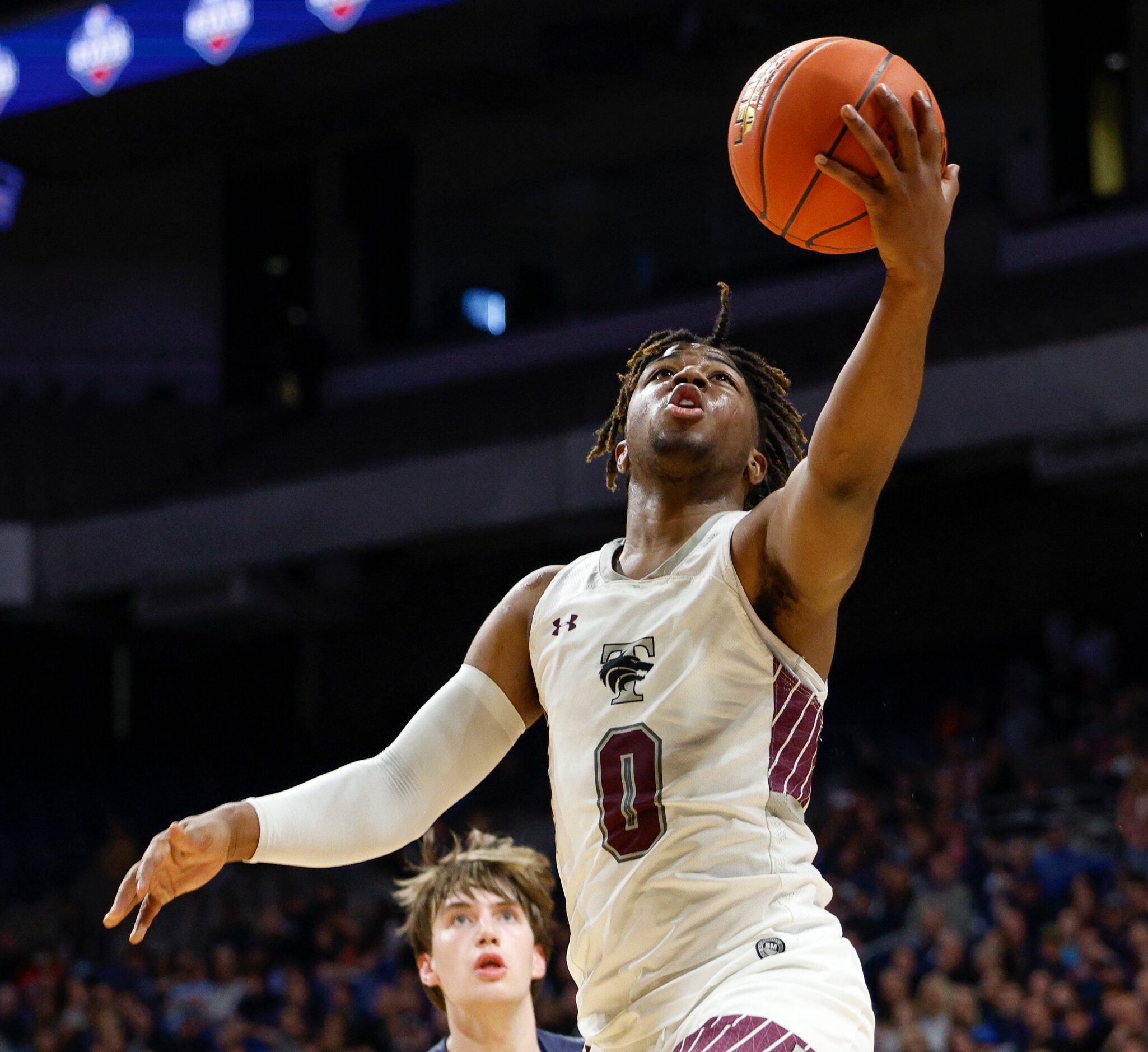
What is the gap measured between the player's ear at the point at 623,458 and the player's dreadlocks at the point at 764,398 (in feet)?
0.09

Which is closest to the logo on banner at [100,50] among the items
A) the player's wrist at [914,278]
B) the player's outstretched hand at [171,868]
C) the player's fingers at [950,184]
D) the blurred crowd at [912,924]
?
the blurred crowd at [912,924]

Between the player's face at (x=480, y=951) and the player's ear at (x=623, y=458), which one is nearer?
the player's ear at (x=623, y=458)

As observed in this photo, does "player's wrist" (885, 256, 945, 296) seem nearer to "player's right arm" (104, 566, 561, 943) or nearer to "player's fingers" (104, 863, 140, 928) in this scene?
"player's right arm" (104, 566, 561, 943)

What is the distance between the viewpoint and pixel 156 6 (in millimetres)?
13633

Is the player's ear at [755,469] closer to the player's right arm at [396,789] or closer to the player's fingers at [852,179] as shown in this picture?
the player's right arm at [396,789]

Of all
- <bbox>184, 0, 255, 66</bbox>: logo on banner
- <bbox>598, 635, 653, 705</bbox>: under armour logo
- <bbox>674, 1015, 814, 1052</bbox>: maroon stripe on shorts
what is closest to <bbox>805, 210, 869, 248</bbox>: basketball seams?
<bbox>598, 635, 653, 705</bbox>: under armour logo

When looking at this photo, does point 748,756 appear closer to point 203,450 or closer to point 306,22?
point 306,22

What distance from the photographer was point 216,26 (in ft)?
44.4

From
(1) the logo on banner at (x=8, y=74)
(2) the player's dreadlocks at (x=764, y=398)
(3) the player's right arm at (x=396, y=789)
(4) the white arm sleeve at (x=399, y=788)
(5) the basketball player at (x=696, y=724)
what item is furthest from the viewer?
(1) the logo on banner at (x=8, y=74)

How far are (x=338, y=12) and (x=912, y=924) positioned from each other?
27.4 feet

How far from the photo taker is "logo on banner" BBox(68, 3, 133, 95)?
1390 centimetres

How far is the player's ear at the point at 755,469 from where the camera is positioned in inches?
125

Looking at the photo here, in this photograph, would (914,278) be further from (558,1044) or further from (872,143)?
(558,1044)

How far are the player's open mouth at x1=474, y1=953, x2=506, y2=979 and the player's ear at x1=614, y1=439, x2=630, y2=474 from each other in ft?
5.28
